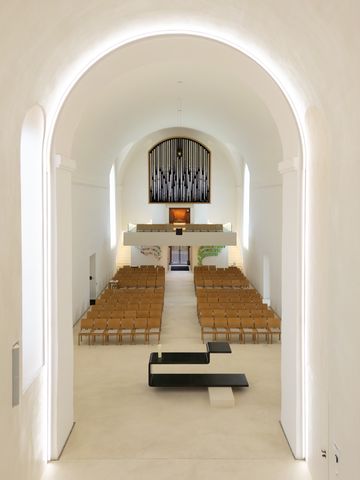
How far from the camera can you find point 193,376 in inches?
407

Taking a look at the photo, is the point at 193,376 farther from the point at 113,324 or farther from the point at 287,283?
the point at 113,324

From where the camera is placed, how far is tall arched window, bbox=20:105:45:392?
265 inches

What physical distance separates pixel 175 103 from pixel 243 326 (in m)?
9.25

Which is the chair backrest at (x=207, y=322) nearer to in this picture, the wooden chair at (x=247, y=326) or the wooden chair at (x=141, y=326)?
the wooden chair at (x=247, y=326)

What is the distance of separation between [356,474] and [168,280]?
833 inches

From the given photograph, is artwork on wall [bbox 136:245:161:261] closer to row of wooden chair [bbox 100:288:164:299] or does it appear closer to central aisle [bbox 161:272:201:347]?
central aisle [bbox 161:272:201:347]

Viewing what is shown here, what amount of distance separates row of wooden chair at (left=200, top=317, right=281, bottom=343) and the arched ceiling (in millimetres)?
4738

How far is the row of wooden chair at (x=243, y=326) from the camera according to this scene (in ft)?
44.2

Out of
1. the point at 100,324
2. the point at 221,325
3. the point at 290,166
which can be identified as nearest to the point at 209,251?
the point at 221,325

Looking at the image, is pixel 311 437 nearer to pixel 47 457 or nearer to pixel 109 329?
pixel 47 457

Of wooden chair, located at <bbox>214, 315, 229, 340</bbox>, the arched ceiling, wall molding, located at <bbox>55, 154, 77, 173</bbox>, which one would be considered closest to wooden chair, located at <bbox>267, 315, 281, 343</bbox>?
wooden chair, located at <bbox>214, 315, 229, 340</bbox>

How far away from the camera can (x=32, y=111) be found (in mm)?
6391

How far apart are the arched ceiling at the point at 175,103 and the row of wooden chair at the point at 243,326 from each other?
4.74m

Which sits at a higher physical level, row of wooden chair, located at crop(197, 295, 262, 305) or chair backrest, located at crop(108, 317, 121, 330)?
row of wooden chair, located at crop(197, 295, 262, 305)
